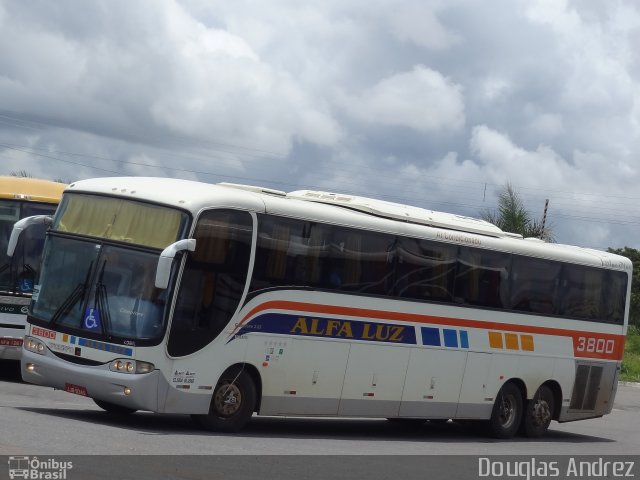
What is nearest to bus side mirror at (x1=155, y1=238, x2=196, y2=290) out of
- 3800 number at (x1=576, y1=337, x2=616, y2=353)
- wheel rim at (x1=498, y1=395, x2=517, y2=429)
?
wheel rim at (x1=498, y1=395, x2=517, y2=429)

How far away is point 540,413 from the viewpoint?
21422 millimetres

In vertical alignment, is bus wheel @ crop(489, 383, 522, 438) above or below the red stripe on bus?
below

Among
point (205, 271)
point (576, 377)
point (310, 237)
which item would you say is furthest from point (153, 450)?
point (576, 377)

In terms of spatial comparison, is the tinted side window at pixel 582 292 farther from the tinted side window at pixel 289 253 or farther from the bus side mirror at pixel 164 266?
the bus side mirror at pixel 164 266

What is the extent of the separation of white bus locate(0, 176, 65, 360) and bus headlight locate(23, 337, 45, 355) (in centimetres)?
555

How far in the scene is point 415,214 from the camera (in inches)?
746

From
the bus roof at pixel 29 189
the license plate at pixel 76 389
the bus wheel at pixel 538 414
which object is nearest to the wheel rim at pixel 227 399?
the license plate at pixel 76 389

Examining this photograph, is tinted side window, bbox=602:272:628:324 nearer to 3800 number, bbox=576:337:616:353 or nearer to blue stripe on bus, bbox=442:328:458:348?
3800 number, bbox=576:337:616:353

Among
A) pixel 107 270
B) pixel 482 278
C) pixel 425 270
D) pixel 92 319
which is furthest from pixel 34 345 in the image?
pixel 482 278

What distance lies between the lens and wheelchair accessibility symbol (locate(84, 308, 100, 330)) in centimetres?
1514

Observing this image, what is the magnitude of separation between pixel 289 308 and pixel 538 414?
22.6 ft

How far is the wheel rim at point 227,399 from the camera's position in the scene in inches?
619

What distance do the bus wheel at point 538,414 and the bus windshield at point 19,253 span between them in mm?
9041

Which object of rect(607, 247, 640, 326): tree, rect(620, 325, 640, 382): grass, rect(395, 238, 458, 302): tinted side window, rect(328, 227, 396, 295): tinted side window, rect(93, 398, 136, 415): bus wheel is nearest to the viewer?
rect(93, 398, 136, 415): bus wheel
